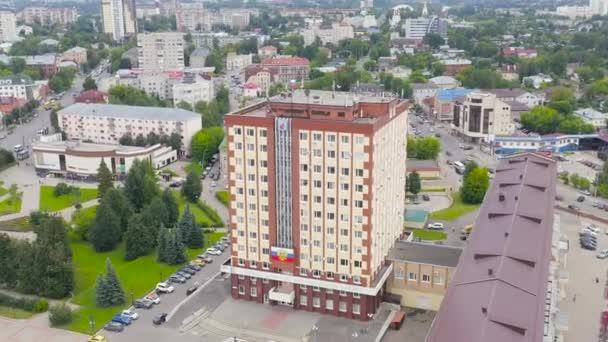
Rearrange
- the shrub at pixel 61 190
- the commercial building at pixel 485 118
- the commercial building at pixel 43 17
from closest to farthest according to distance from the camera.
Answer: the shrub at pixel 61 190
the commercial building at pixel 485 118
the commercial building at pixel 43 17

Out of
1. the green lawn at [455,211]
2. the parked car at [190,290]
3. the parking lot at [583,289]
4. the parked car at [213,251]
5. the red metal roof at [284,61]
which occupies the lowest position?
the parking lot at [583,289]

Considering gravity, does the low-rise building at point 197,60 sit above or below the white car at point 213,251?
above

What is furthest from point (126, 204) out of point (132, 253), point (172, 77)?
point (172, 77)

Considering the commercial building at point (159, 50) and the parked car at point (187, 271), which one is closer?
the parked car at point (187, 271)

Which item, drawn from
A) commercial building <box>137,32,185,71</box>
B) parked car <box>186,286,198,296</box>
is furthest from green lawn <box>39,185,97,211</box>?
commercial building <box>137,32,185,71</box>

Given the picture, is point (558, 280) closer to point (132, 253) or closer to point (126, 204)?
point (132, 253)

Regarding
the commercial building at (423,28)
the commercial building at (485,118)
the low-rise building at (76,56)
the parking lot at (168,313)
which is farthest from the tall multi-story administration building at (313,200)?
the commercial building at (423,28)

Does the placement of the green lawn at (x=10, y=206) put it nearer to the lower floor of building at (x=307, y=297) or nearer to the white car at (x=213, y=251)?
the white car at (x=213, y=251)
